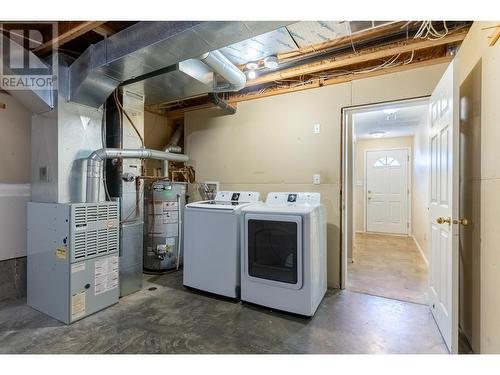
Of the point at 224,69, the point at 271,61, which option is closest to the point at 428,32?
the point at 271,61

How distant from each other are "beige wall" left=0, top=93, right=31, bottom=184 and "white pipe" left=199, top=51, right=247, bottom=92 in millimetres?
2074

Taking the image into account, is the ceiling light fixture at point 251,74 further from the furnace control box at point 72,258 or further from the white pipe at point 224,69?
the furnace control box at point 72,258

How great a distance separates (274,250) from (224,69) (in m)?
1.78

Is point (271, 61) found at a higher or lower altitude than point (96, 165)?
higher

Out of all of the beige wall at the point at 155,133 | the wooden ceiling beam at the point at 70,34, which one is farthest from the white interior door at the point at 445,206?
the beige wall at the point at 155,133

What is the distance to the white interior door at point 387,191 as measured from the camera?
5.70 metres

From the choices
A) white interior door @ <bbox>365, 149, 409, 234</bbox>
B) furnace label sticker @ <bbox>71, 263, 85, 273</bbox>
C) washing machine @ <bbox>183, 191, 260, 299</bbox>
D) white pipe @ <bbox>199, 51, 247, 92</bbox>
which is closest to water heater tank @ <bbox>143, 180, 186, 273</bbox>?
washing machine @ <bbox>183, 191, 260, 299</bbox>

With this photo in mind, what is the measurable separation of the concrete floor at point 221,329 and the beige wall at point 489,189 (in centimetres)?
42

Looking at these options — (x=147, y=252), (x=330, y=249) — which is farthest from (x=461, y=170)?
(x=147, y=252)

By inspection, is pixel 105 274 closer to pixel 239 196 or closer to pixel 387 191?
pixel 239 196

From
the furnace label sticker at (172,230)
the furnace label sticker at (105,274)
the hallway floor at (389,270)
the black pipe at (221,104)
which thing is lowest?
the hallway floor at (389,270)

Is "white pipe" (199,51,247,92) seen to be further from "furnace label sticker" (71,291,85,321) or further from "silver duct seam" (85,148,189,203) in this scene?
"furnace label sticker" (71,291,85,321)

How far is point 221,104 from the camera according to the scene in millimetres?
3287

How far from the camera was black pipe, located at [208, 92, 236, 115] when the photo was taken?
3.15 metres
